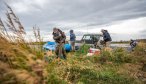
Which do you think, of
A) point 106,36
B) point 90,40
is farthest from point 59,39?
point 90,40

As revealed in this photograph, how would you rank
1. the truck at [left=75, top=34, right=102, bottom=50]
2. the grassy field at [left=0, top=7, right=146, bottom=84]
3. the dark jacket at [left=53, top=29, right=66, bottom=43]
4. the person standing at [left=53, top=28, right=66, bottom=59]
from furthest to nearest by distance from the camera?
the truck at [left=75, top=34, right=102, bottom=50]
the dark jacket at [left=53, top=29, right=66, bottom=43]
the person standing at [left=53, top=28, right=66, bottom=59]
the grassy field at [left=0, top=7, right=146, bottom=84]

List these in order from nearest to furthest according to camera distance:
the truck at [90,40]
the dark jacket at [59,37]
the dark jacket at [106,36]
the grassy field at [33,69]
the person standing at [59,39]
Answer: the grassy field at [33,69], the person standing at [59,39], the dark jacket at [59,37], the dark jacket at [106,36], the truck at [90,40]

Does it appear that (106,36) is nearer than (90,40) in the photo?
Yes

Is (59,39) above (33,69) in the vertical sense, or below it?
below

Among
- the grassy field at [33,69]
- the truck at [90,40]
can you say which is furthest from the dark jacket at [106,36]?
the grassy field at [33,69]

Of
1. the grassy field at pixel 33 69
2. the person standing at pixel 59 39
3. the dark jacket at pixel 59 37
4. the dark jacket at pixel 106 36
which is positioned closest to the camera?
the grassy field at pixel 33 69

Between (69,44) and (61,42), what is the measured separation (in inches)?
328

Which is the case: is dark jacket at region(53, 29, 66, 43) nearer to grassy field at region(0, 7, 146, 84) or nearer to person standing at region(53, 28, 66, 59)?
person standing at region(53, 28, 66, 59)

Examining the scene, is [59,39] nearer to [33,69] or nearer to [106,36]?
[106,36]

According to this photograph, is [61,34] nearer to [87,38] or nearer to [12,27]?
[87,38]

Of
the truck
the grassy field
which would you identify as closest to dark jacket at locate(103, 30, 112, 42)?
the truck

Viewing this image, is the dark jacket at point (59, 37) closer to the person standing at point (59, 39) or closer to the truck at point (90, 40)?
the person standing at point (59, 39)

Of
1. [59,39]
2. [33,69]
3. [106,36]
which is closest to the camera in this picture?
[33,69]

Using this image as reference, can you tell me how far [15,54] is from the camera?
4.20 m
